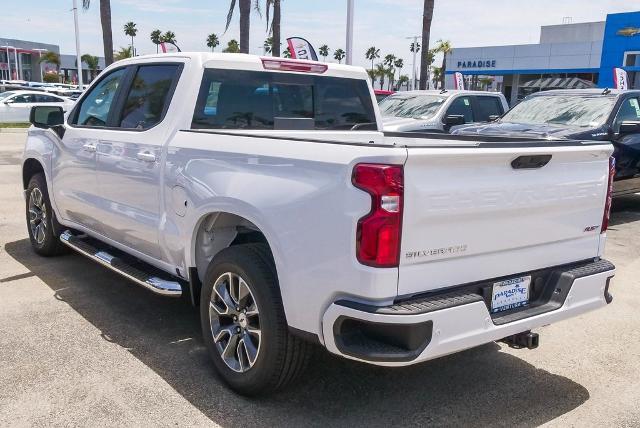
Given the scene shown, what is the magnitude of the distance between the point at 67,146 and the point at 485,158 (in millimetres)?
3880

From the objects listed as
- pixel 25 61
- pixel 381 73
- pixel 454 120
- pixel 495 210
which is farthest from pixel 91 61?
pixel 495 210

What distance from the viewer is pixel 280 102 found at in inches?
180

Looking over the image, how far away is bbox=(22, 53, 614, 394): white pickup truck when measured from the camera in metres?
2.75

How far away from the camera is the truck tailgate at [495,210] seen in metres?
2.78

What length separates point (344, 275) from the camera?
2777 mm

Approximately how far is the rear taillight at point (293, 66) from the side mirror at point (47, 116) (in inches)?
91.5

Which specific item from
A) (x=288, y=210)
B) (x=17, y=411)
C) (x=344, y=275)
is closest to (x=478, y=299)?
(x=344, y=275)

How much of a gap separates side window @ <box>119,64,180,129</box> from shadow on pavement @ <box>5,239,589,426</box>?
1.52 meters

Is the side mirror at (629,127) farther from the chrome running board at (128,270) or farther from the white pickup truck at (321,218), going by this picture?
the chrome running board at (128,270)

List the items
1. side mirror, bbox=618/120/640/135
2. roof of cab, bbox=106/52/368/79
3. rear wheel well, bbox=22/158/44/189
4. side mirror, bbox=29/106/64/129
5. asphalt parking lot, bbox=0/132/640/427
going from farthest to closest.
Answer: side mirror, bbox=618/120/640/135 → rear wheel well, bbox=22/158/44/189 → side mirror, bbox=29/106/64/129 → roof of cab, bbox=106/52/368/79 → asphalt parking lot, bbox=0/132/640/427

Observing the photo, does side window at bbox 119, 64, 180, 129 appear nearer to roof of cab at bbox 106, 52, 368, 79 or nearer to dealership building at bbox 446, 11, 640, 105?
roof of cab at bbox 106, 52, 368, 79

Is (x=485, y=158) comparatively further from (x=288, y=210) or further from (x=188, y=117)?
(x=188, y=117)

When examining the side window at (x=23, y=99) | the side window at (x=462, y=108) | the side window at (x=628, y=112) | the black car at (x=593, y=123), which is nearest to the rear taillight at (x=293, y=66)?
the black car at (x=593, y=123)

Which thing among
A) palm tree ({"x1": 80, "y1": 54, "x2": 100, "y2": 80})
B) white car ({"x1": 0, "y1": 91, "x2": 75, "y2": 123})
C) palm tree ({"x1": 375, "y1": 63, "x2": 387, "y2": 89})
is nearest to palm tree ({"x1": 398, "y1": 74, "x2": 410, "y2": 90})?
palm tree ({"x1": 375, "y1": 63, "x2": 387, "y2": 89})
